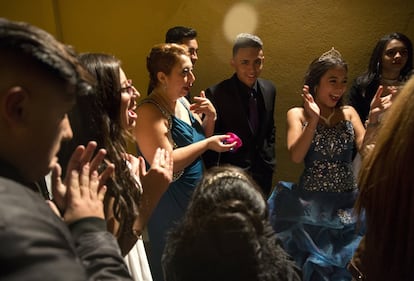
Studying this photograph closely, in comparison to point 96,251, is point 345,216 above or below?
below

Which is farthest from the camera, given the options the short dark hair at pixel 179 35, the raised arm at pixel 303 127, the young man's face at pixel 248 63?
the short dark hair at pixel 179 35

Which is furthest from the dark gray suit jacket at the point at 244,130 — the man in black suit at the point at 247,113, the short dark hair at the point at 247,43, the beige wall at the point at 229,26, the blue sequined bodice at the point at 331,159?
the beige wall at the point at 229,26

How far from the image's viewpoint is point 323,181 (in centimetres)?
202

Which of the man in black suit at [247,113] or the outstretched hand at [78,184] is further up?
the outstretched hand at [78,184]

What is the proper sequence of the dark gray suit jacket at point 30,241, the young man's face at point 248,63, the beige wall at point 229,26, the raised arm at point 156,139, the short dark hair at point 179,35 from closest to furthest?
1. the dark gray suit jacket at point 30,241
2. the raised arm at point 156,139
3. the young man's face at point 248,63
4. the short dark hair at point 179,35
5. the beige wall at point 229,26

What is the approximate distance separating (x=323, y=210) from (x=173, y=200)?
72 centimetres

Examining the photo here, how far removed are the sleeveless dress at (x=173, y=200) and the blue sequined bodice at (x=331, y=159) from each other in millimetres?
584

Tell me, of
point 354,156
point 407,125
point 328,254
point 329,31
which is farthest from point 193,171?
point 329,31

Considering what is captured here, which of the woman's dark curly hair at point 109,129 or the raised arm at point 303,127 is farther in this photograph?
the raised arm at point 303,127

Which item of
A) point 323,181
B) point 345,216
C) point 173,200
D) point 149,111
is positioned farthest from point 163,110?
point 345,216

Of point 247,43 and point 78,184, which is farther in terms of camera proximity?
point 247,43

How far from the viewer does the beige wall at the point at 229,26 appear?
302cm

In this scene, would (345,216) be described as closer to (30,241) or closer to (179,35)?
(179,35)

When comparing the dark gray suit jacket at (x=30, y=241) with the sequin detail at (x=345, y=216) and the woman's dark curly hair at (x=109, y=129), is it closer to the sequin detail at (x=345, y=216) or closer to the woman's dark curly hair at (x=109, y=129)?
the woman's dark curly hair at (x=109, y=129)
